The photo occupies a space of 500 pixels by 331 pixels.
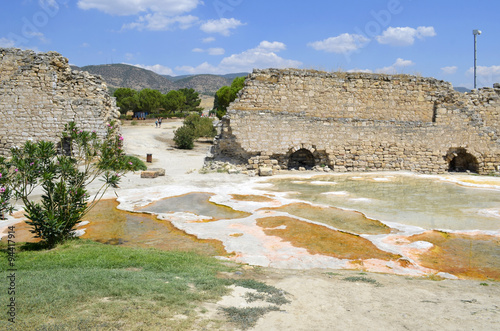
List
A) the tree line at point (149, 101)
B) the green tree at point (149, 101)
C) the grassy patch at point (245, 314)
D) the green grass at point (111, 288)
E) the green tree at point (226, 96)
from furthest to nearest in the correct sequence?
1. the tree line at point (149, 101)
2. the green tree at point (149, 101)
3. the green tree at point (226, 96)
4. the grassy patch at point (245, 314)
5. the green grass at point (111, 288)

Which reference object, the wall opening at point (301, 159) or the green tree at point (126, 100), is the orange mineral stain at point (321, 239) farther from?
the green tree at point (126, 100)

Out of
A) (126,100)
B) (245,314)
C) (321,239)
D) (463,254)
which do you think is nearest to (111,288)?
(245,314)

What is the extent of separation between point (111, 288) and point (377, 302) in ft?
9.80

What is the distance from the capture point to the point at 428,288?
4.63 meters

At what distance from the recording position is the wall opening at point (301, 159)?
17141mm

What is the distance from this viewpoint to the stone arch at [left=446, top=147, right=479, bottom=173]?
55.5ft

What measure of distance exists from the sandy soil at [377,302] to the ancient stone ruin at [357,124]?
10.7m

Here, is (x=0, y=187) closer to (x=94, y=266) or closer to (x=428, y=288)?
(x=94, y=266)

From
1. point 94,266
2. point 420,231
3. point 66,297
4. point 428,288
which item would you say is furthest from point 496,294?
point 94,266

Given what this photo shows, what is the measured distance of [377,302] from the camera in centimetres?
409

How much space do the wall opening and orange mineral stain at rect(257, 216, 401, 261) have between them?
9046mm

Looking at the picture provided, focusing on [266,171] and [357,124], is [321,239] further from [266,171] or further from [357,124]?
[357,124]

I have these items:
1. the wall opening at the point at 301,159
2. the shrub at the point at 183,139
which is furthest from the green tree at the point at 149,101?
the wall opening at the point at 301,159

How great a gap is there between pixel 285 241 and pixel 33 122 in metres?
13.6
